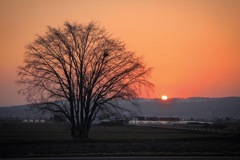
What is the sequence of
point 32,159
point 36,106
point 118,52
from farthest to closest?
point 118,52
point 36,106
point 32,159

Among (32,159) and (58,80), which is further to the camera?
(58,80)

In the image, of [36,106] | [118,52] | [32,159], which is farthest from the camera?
[118,52]

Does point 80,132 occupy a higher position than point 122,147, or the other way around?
point 80,132

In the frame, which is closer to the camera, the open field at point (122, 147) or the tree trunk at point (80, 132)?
the open field at point (122, 147)

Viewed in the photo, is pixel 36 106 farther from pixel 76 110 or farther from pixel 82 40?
pixel 82 40

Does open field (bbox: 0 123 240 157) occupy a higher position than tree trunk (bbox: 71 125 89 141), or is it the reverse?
tree trunk (bbox: 71 125 89 141)

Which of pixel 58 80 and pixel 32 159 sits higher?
pixel 58 80

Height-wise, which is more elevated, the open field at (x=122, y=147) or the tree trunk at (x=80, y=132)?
the tree trunk at (x=80, y=132)

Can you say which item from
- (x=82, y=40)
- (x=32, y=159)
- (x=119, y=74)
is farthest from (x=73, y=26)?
(x=32, y=159)

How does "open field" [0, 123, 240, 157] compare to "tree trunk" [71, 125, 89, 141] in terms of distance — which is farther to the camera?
"tree trunk" [71, 125, 89, 141]

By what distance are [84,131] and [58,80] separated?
248 inches

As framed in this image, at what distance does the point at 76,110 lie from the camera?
35094 millimetres

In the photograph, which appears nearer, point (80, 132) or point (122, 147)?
point (122, 147)

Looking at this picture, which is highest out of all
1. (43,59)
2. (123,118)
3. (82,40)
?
(82,40)
